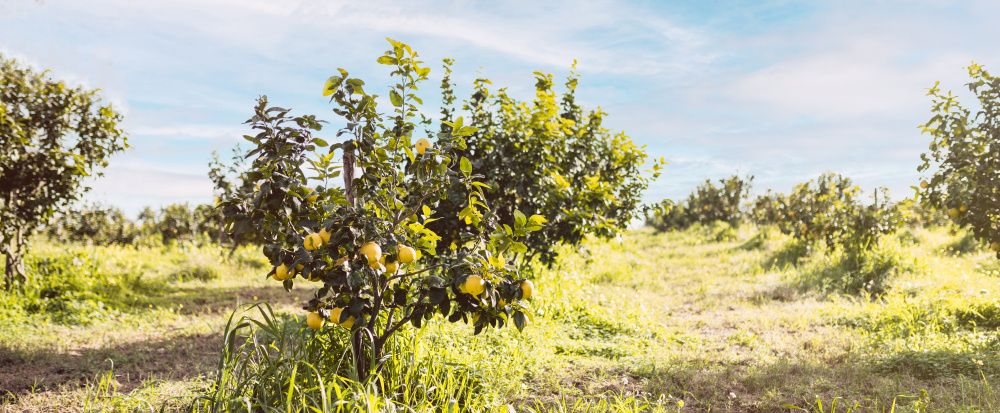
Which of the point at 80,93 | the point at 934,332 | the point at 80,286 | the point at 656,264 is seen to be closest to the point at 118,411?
the point at 80,286

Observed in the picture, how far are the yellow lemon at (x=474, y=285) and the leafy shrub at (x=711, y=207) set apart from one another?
14397 mm

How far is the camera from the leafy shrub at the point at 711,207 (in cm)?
1820

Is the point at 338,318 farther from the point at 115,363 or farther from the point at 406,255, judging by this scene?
the point at 115,363

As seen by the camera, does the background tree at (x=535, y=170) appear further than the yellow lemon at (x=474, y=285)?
Yes

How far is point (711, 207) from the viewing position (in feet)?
64.7

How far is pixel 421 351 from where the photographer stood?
336 cm

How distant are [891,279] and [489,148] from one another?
20.4 feet

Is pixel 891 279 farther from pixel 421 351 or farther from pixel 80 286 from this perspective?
pixel 80 286

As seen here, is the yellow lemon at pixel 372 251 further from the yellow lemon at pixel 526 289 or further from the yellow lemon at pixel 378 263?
the yellow lemon at pixel 526 289

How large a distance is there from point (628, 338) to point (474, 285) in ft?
10.4

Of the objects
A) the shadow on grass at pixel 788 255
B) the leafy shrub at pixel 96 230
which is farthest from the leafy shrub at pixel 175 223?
the shadow on grass at pixel 788 255

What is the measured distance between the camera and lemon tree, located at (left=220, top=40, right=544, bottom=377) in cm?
260

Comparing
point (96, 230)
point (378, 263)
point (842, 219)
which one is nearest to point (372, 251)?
point (378, 263)

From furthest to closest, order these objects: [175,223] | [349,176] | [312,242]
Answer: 1. [175,223]
2. [349,176]
3. [312,242]
